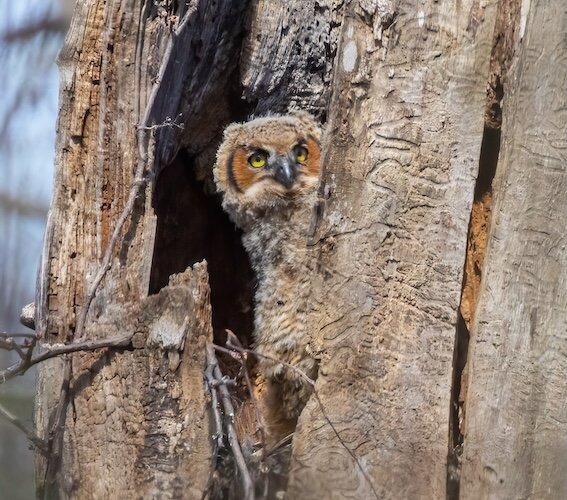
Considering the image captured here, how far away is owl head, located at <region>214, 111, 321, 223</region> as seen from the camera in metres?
3.06

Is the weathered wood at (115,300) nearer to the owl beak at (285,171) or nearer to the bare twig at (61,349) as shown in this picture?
the bare twig at (61,349)

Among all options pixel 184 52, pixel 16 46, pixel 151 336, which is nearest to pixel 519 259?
pixel 151 336

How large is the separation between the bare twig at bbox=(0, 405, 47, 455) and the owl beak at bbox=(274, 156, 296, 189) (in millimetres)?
1251

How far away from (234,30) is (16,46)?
73.8 inches

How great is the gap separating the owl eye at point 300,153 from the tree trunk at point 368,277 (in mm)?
668

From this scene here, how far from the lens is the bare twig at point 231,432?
196cm

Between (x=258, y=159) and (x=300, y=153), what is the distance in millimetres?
170

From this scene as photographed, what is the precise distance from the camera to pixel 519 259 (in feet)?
7.11

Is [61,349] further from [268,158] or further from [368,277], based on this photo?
[268,158]

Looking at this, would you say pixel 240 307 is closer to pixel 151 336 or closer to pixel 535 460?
pixel 151 336

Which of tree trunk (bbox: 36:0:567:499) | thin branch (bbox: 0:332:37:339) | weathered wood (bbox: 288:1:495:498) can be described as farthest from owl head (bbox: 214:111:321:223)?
thin branch (bbox: 0:332:37:339)

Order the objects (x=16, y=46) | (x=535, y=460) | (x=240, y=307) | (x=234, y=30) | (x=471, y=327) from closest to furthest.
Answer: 1. (x=535, y=460)
2. (x=471, y=327)
3. (x=234, y=30)
4. (x=240, y=307)
5. (x=16, y=46)

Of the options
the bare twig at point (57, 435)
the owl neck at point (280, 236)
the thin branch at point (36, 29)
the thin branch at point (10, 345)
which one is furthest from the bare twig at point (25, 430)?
the thin branch at point (36, 29)

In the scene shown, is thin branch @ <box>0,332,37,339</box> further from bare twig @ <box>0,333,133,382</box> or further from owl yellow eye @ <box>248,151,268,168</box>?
owl yellow eye @ <box>248,151,268,168</box>
